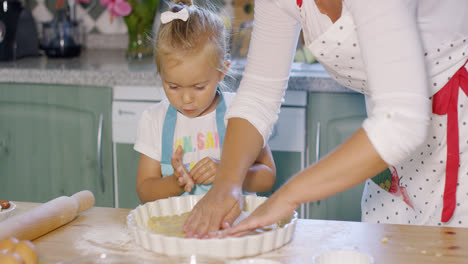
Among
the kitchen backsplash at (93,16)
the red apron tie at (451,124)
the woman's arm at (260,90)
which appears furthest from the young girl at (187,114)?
the kitchen backsplash at (93,16)

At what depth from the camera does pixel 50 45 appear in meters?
2.45

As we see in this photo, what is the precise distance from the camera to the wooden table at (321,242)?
2.80 ft

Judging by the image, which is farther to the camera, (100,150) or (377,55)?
(100,150)

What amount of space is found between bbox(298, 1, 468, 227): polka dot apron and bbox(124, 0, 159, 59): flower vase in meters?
1.42

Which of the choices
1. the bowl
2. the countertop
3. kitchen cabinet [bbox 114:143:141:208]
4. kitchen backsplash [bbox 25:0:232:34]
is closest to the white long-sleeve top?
the bowl

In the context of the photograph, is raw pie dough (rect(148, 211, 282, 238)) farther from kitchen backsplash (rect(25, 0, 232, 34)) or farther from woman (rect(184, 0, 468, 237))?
kitchen backsplash (rect(25, 0, 232, 34))

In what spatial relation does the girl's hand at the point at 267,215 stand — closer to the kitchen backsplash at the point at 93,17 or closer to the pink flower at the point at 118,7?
the pink flower at the point at 118,7

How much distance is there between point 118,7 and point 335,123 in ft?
3.57

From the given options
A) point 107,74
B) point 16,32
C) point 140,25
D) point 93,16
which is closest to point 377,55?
point 107,74

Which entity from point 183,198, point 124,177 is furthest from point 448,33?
point 124,177

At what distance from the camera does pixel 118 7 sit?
2.46m

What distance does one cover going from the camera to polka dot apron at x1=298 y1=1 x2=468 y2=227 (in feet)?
3.45

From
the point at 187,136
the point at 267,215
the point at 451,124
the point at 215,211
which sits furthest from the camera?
the point at 187,136

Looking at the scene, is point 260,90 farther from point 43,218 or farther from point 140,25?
point 140,25
